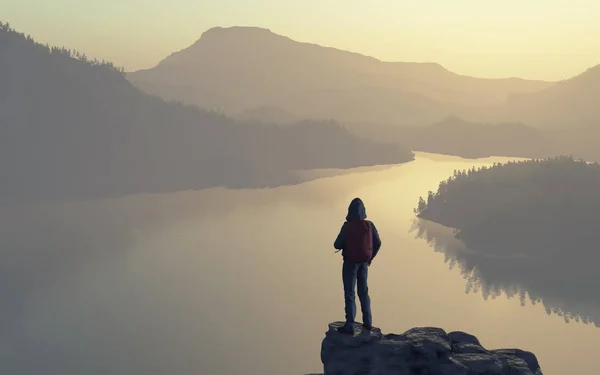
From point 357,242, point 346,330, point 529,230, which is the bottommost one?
point 529,230

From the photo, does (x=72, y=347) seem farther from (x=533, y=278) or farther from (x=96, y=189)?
(x=96, y=189)

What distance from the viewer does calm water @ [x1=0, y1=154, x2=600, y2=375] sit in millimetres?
28531

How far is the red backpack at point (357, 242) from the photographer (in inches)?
597

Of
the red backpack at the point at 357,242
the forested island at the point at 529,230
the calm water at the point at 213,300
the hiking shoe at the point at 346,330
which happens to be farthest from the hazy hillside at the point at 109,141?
the red backpack at the point at 357,242

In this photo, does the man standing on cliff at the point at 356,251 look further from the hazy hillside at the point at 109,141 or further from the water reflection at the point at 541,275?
the hazy hillside at the point at 109,141

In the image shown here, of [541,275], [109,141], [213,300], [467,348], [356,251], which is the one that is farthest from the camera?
[109,141]

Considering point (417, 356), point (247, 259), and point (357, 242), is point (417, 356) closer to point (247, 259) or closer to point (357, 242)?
point (357, 242)

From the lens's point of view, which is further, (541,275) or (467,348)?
(541,275)

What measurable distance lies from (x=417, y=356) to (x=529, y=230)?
46.5 meters

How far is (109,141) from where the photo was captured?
5039 inches

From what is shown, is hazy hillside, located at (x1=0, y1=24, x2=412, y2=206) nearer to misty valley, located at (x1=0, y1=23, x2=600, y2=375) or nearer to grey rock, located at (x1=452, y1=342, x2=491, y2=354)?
misty valley, located at (x1=0, y1=23, x2=600, y2=375)

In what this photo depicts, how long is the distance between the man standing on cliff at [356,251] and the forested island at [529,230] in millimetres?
26562

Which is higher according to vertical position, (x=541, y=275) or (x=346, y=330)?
(x=346, y=330)

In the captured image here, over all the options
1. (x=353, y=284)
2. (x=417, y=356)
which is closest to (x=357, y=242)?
(x=353, y=284)
